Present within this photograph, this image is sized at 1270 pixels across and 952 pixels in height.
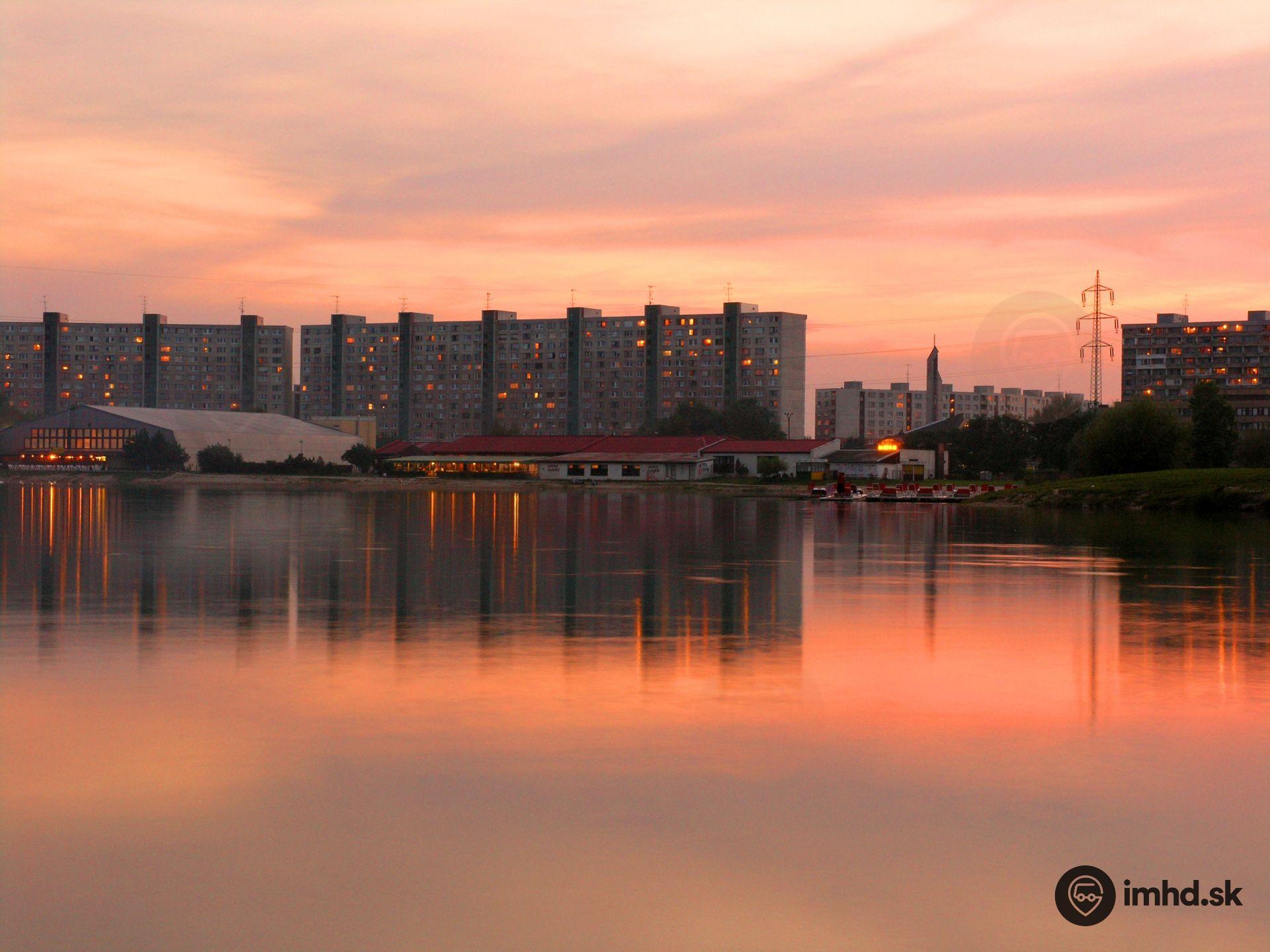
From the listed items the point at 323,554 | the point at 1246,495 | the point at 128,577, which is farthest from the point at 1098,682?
the point at 1246,495

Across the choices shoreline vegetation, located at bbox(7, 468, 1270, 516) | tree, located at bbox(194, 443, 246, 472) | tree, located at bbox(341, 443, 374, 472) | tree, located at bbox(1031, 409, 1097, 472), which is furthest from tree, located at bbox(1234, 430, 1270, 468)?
tree, located at bbox(194, 443, 246, 472)

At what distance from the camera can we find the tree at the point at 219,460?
13750cm

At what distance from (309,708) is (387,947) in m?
5.21

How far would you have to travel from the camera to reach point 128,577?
22.3m

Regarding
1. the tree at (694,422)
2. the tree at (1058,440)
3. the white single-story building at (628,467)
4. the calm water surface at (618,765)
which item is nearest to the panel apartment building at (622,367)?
the tree at (694,422)

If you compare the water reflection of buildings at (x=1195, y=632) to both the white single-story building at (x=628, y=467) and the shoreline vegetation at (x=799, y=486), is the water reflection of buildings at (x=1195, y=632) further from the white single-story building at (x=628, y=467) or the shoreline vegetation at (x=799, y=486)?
the white single-story building at (x=628, y=467)

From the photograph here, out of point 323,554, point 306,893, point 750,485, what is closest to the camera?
point 306,893

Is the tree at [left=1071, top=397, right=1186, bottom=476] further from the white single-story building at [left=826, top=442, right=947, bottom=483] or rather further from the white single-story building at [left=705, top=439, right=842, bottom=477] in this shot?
the white single-story building at [left=705, top=439, right=842, bottom=477]

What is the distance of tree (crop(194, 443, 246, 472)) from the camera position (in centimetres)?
13750

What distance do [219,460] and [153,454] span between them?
6500 millimetres

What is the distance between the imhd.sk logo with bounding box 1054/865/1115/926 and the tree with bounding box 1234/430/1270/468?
99.1m

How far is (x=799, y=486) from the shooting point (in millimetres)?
108812

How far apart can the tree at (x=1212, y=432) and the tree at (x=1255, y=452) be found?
8.56 meters

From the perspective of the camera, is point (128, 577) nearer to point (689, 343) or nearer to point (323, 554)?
point (323, 554)
